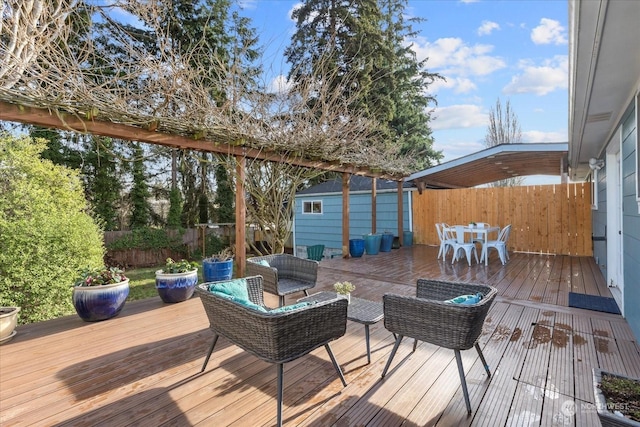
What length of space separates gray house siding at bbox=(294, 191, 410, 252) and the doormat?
627cm

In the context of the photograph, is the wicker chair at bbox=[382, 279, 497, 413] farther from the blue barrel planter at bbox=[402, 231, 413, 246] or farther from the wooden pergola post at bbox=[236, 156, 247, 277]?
the blue barrel planter at bbox=[402, 231, 413, 246]

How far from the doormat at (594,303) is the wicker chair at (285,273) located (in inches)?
135

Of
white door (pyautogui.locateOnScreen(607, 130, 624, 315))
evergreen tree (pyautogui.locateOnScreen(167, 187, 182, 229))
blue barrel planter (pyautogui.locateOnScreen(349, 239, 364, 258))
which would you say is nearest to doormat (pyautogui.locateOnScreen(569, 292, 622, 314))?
white door (pyautogui.locateOnScreen(607, 130, 624, 315))

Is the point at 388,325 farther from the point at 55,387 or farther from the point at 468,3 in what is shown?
the point at 468,3

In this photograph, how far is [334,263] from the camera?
290 inches

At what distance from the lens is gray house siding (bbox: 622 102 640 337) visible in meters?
2.93

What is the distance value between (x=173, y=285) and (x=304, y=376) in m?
2.63

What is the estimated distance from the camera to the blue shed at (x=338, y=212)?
10672 mm

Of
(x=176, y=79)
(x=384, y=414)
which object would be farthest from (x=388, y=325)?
(x=176, y=79)

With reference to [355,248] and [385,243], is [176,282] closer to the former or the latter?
[355,248]

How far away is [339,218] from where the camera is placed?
11609mm

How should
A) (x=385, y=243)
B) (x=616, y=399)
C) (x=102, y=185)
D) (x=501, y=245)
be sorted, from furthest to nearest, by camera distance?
(x=102, y=185), (x=385, y=243), (x=501, y=245), (x=616, y=399)

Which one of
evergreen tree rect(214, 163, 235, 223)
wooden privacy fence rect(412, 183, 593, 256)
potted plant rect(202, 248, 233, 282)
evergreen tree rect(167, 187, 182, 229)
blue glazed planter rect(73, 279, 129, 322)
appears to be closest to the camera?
blue glazed planter rect(73, 279, 129, 322)

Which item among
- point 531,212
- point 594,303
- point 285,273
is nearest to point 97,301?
point 285,273
